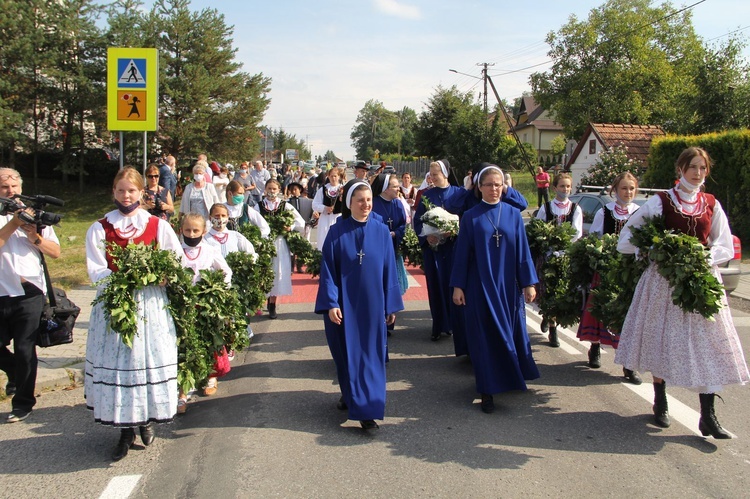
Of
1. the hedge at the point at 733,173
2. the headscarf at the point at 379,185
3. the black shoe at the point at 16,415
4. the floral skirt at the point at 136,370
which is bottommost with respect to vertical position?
the black shoe at the point at 16,415

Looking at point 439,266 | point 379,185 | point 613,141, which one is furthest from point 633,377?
point 613,141

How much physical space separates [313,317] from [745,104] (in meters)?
20.1

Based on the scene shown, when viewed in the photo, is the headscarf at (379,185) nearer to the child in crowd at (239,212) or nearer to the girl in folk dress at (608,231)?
the child in crowd at (239,212)

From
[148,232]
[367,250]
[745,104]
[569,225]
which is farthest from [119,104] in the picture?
[745,104]

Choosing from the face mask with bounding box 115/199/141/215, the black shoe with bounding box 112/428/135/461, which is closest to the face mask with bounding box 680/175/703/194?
the face mask with bounding box 115/199/141/215

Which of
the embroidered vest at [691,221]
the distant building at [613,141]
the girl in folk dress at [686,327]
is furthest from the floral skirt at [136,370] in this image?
the distant building at [613,141]

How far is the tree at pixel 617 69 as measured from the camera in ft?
172

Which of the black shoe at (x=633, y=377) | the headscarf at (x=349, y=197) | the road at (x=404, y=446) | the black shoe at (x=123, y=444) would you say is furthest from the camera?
the black shoe at (x=633, y=377)

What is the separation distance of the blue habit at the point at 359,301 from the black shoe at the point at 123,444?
1.62 m

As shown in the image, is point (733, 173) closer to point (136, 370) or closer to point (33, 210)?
point (136, 370)

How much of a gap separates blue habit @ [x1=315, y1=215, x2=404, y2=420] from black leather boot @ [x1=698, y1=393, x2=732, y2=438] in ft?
7.91

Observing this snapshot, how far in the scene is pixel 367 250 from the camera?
5.21 meters

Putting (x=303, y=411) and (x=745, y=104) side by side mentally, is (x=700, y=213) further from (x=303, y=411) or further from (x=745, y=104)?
(x=745, y=104)

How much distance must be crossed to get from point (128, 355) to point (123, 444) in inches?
29.2
